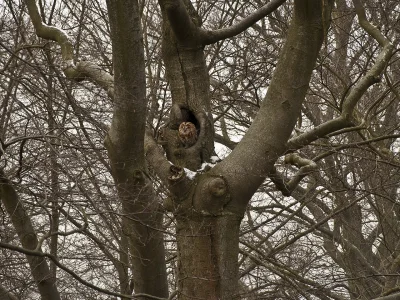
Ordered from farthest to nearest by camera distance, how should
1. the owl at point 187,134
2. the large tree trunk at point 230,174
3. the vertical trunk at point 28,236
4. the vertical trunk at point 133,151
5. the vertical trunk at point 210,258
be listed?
the vertical trunk at point 28,236
the owl at point 187,134
the vertical trunk at point 210,258
the large tree trunk at point 230,174
the vertical trunk at point 133,151

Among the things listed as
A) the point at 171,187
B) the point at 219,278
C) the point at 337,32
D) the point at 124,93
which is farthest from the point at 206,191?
the point at 337,32

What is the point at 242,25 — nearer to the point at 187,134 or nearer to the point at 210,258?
the point at 187,134

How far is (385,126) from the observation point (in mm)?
8719

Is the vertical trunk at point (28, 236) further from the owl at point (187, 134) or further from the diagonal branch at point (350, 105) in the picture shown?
the diagonal branch at point (350, 105)

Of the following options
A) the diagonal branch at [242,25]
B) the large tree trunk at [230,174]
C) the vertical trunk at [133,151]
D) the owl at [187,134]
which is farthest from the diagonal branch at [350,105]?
the vertical trunk at [133,151]

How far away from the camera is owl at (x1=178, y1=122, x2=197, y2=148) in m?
5.02

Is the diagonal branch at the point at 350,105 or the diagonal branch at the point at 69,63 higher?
the diagonal branch at the point at 69,63

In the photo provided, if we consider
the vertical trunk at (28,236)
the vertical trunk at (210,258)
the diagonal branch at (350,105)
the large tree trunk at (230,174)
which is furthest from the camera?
the vertical trunk at (28,236)

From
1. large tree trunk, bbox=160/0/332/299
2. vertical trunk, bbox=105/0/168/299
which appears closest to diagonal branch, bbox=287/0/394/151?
large tree trunk, bbox=160/0/332/299

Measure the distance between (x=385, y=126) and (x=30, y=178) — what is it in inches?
211

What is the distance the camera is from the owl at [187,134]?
5.02 m

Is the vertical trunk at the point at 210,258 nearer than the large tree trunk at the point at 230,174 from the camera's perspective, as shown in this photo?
No

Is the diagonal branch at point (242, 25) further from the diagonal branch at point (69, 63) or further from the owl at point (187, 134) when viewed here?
the diagonal branch at point (69, 63)

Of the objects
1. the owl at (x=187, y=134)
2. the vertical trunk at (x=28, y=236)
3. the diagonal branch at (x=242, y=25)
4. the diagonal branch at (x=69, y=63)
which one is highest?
the diagonal branch at (x=69, y=63)
